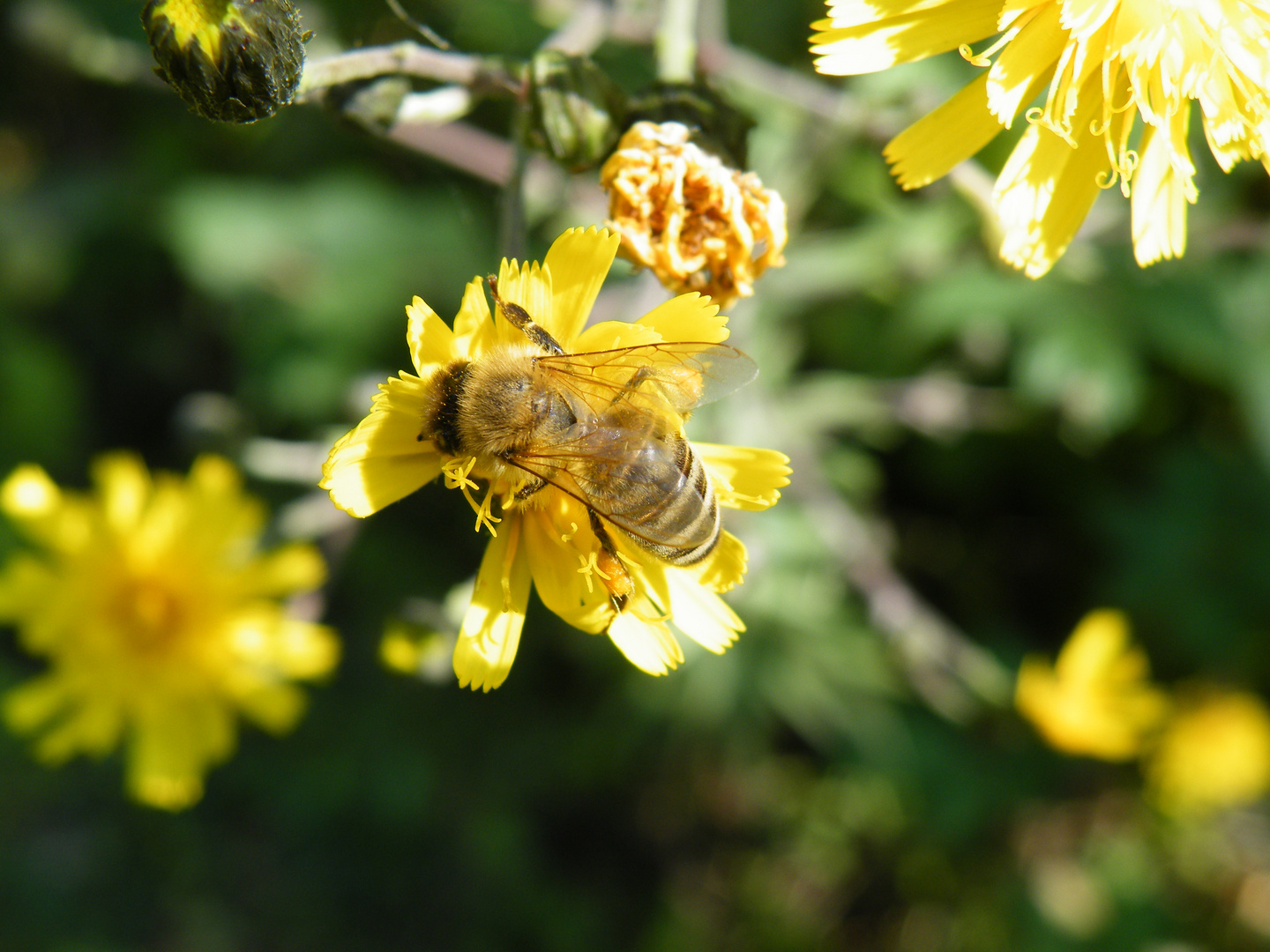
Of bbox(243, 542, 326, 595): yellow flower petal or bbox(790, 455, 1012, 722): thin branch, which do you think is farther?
bbox(790, 455, 1012, 722): thin branch

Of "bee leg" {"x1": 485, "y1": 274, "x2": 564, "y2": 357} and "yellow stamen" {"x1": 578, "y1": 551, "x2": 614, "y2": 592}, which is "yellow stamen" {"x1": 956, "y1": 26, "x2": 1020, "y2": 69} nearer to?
"bee leg" {"x1": 485, "y1": 274, "x2": 564, "y2": 357}

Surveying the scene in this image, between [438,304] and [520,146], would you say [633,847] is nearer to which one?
[438,304]

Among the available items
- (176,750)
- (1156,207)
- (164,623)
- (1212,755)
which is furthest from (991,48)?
(1212,755)

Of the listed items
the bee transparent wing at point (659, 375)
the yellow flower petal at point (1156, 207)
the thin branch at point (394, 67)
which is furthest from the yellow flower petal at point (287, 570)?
the yellow flower petal at point (1156, 207)

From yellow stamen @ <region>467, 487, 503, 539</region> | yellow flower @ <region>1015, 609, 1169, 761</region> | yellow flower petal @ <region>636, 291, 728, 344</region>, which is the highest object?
yellow flower petal @ <region>636, 291, 728, 344</region>

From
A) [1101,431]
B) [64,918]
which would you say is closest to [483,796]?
[64,918]

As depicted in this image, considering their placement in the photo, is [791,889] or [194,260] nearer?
[194,260]

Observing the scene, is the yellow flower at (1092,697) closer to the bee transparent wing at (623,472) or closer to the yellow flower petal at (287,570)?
the bee transparent wing at (623,472)

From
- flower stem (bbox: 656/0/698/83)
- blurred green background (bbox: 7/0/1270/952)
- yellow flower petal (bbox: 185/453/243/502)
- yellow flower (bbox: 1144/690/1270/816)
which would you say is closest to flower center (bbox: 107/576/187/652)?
yellow flower petal (bbox: 185/453/243/502)
